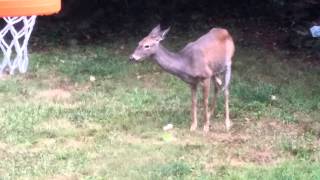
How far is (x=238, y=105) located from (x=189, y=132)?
1.02 metres

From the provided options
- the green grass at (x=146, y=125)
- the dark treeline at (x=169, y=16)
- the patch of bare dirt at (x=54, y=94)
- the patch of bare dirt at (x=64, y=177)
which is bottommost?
the patch of bare dirt at (x=54, y=94)

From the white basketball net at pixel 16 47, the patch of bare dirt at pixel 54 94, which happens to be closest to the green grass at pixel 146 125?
the patch of bare dirt at pixel 54 94

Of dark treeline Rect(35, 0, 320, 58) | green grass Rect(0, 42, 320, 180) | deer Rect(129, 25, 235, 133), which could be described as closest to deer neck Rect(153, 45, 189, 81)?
deer Rect(129, 25, 235, 133)

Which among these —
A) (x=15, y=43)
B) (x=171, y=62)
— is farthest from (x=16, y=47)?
(x=171, y=62)

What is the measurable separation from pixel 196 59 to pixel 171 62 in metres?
0.24

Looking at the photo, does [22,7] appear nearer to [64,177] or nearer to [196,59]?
[64,177]

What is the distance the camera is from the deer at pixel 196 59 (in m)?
5.76

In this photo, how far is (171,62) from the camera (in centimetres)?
581

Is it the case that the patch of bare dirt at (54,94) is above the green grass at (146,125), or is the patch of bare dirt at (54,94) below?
below

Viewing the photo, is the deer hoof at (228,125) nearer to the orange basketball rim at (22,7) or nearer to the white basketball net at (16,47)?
the white basketball net at (16,47)

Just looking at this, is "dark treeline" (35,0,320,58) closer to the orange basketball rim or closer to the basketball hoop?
the basketball hoop

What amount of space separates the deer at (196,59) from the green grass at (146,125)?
31 cm

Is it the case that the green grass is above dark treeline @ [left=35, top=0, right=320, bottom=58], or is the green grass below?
below

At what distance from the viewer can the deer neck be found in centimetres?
578
